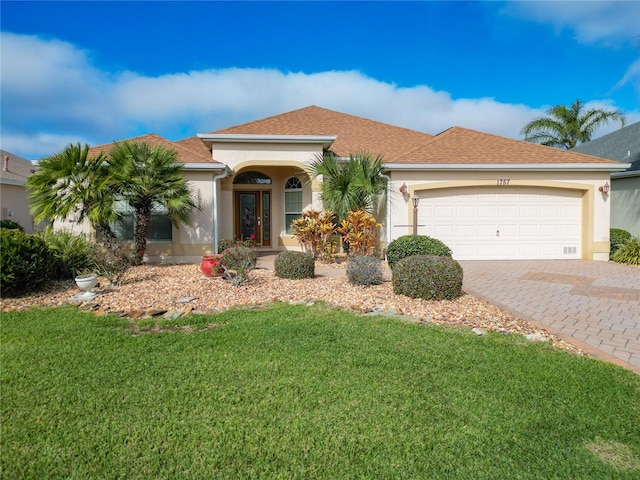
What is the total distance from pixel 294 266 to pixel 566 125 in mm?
25004

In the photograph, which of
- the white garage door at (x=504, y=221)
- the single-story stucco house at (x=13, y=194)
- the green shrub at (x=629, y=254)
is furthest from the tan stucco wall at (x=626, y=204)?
the single-story stucco house at (x=13, y=194)

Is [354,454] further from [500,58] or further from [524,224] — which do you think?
[500,58]

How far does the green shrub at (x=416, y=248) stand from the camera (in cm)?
931

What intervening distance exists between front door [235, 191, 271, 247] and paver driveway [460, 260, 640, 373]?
8287 mm

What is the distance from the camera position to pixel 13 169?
19422mm

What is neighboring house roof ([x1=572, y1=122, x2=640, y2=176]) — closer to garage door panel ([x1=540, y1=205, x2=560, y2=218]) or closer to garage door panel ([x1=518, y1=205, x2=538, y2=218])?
garage door panel ([x1=540, y1=205, x2=560, y2=218])

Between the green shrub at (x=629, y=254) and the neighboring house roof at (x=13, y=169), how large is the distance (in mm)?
25553

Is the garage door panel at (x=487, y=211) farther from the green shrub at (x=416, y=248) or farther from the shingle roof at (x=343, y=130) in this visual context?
the green shrub at (x=416, y=248)

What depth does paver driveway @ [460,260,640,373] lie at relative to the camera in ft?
16.9

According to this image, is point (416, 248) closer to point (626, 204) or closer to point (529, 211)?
point (529, 211)

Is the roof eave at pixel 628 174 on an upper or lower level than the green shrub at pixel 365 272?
upper

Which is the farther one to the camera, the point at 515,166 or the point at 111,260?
the point at 515,166

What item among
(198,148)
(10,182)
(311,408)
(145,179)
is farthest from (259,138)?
(10,182)

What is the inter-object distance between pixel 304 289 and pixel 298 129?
7.93m
